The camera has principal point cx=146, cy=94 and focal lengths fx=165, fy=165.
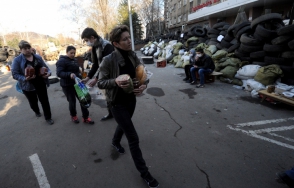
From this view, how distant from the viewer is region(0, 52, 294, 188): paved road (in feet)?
7.12

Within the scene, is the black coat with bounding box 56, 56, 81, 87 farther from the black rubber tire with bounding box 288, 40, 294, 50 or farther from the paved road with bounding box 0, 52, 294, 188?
the black rubber tire with bounding box 288, 40, 294, 50

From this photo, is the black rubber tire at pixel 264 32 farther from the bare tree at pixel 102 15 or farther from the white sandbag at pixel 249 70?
the bare tree at pixel 102 15

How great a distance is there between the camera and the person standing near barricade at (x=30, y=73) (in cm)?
312

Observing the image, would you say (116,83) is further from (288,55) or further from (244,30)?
(244,30)

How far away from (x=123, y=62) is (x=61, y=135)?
233 cm

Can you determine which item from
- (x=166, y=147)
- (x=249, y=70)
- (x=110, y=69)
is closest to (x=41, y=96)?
(x=110, y=69)

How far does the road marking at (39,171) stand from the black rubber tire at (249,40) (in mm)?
6698

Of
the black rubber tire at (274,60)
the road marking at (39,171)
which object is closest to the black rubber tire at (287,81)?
the black rubber tire at (274,60)

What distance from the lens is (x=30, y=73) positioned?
3.12 metres

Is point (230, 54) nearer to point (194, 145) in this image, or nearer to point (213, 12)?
point (194, 145)

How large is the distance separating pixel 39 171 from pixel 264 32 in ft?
22.3

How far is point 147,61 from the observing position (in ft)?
38.7

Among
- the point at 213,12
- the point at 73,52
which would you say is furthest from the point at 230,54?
the point at 213,12

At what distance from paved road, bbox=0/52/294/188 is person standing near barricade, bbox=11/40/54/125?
2.39ft
